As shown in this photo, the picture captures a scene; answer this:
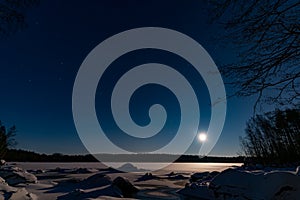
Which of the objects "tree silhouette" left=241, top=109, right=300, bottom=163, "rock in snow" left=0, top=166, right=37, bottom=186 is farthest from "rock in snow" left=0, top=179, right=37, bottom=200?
"tree silhouette" left=241, top=109, right=300, bottom=163

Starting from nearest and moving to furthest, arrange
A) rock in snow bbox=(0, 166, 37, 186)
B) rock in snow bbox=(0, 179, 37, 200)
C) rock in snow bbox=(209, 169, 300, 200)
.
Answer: rock in snow bbox=(209, 169, 300, 200)
rock in snow bbox=(0, 179, 37, 200)
rock in snow bbox=(0, 166, 37, 186)

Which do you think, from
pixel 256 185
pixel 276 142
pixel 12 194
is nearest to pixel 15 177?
pixel 12 194

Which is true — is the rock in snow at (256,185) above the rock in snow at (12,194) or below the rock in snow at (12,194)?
above

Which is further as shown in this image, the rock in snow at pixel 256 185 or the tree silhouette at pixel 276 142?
the tree silhouette at pixel 276 142

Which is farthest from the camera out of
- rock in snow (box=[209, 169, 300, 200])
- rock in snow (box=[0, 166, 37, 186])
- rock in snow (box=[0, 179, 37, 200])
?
rock in snow (box=[0, 166, 37, 186])

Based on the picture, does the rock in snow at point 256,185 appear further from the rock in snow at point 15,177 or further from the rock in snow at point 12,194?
the rock in snow at point 15,177

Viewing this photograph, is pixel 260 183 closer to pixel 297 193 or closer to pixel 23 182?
pixel 297 193

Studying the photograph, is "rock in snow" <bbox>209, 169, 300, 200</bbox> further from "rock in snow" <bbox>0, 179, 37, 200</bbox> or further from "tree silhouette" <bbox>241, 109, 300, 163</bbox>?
"tree silhouette" <bbox>241, 109, 300, 163</bbox>

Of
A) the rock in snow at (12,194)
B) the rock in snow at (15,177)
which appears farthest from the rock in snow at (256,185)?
the rock in snow at (15,177)

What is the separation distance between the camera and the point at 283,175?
527 cm

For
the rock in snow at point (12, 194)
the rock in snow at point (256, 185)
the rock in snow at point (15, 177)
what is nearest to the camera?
the rock in snow at point (256, 185)

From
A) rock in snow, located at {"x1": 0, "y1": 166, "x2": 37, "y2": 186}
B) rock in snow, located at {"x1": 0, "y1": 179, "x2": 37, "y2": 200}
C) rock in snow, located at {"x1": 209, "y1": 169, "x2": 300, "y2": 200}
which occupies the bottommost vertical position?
rock in snow, located at {"x1": 0, "y1": 166, "x2": 37, "y2": 186}

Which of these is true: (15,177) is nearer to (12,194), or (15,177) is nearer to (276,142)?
(12,194)

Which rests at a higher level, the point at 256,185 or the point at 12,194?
the point at 256,185
